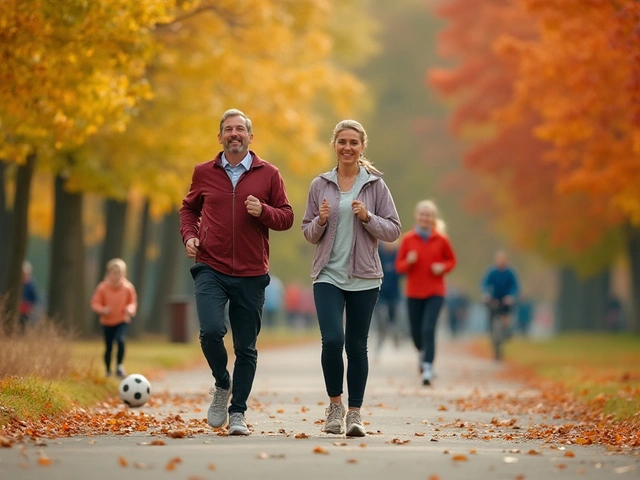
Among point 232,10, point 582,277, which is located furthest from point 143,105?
point 582,277

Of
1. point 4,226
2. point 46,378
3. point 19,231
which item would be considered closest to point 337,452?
point 46,378

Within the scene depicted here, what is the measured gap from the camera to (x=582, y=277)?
45.0 m

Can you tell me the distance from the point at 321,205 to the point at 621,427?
3.36 m

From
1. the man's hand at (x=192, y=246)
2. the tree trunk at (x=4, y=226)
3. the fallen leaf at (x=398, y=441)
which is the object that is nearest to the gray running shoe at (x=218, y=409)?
the man's hand at (x=192, y=246)

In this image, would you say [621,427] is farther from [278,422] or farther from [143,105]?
[143,105]

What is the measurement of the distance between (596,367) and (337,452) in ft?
50.1

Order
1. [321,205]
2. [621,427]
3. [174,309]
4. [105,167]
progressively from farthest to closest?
[174,309] < [105,167] < [621,427] < [321,205]

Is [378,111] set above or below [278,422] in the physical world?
above

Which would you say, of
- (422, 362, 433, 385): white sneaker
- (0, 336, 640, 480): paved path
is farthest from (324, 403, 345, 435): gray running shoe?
(422, 362, 433, 385): white sneaker

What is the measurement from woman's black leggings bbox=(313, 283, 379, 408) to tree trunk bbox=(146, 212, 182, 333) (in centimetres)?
2398

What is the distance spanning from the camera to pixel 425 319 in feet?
60.3

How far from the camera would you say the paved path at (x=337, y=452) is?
850cm

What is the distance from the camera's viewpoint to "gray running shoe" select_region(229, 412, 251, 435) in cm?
1084

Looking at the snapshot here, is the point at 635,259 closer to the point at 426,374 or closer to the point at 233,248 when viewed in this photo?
the point at 426,374
